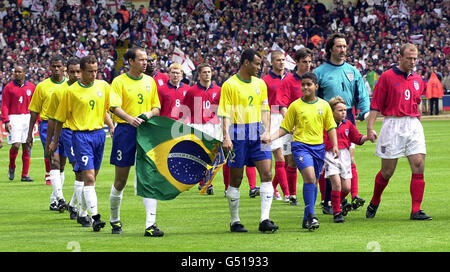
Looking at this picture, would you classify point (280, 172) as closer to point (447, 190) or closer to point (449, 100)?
point (447, 190)

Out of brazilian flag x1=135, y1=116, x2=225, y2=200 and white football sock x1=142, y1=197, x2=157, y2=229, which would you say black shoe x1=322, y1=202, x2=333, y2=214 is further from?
white football sock x1=142, y1=197, x2=157, y2=229

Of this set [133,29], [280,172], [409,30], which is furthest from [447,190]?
[133,29]

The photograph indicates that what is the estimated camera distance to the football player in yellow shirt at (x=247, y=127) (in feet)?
32.1

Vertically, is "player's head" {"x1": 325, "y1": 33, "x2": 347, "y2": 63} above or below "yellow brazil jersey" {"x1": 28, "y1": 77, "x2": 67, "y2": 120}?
above

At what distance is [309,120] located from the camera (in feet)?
33.0

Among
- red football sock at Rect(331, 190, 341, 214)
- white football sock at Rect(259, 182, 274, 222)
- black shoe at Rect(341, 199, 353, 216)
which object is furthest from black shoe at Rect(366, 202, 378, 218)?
white football sock at Rect(259, 182, 274, 222)

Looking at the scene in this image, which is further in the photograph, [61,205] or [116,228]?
[61,205]

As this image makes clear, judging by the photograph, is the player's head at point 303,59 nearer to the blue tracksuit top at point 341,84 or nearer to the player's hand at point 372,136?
the blue tracksuit top at point 341,84

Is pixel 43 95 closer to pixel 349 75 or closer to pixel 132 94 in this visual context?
pixel 132 94

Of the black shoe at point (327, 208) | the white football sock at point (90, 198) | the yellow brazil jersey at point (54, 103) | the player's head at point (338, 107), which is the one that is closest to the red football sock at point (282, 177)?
the black shoe at point (327, 208)

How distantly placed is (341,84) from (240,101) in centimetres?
225

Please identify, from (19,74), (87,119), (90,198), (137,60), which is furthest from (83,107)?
(19,74)

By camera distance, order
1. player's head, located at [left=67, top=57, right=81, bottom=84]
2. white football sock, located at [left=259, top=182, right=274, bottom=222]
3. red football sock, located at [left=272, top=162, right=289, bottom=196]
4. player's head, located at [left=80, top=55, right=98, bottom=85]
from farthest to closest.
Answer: red football sock, located at [left=272, top=162, right=289, bottom=196] < player's head, located at [left=67, top=57, right=81, bottom=84] < player's head, located at [left=80, top=55, right=98, bottom=85] < white football sock, located at [left=259, top=182, right=274, bottom=222]

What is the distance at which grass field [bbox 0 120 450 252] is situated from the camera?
8.73 m
